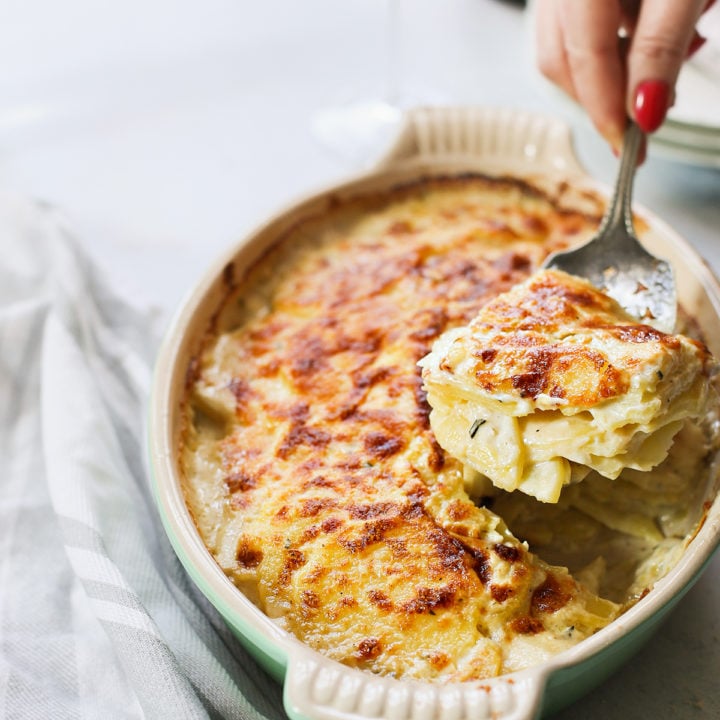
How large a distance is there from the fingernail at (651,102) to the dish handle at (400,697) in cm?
125

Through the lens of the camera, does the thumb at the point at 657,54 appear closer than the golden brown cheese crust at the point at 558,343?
No

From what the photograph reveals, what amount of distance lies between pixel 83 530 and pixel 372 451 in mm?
625

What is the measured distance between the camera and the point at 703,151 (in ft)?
8.52

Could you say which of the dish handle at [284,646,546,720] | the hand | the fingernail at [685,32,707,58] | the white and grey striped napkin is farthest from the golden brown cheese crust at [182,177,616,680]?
the fingernail at [685,32,707,58]

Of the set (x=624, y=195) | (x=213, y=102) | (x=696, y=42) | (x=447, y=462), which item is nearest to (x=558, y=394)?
(x=447, y=462)

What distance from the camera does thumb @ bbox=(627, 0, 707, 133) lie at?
1.98 m

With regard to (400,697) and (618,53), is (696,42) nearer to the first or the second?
(618,53)

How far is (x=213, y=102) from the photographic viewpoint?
3441mm

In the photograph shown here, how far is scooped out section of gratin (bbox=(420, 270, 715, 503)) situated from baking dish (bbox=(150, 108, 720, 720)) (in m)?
0.21

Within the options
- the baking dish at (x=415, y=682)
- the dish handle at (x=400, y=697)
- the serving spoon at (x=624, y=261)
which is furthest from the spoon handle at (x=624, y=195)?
the dish handle at (x=400, y=697)

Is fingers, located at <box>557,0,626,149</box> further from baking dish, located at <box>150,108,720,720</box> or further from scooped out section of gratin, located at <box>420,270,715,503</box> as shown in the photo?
scooped out section of gratin, located at <box>420,270,715,503</box>

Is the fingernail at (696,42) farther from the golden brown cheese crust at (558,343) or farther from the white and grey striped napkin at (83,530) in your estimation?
the white and grey striped napkin at (83,530)

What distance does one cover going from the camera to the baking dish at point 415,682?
1.40 metres

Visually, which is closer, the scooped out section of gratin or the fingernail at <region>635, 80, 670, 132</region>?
the scooped out section of gratin
